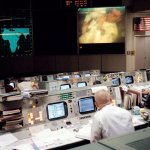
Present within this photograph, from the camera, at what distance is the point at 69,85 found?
734 centimetres

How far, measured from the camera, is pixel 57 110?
4.04 metres

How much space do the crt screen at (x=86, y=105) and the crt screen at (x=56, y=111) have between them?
0.30 meters

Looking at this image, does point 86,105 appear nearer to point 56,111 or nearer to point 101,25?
point 56,111

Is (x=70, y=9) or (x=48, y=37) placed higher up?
(x=70, y=9)

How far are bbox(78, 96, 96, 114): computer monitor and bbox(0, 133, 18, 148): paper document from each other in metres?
1.10

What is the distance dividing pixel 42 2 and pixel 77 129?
9.57 metres

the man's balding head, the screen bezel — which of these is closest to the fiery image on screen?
the screen bezel

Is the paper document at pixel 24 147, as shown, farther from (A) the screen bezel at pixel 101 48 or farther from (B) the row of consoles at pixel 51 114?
(A) the screen bezel at pixel 101 48

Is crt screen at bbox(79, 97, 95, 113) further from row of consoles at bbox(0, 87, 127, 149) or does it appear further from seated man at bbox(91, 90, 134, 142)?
seated man at bbox(91, 90, 134, 142)

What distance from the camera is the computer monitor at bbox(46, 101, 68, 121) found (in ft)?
12.9

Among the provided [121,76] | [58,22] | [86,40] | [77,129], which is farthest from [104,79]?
[58,22]

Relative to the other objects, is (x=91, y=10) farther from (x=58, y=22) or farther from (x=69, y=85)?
(x=69, y=85)

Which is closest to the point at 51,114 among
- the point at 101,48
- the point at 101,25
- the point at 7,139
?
the point at 7,139

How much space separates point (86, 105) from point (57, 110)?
495mm
